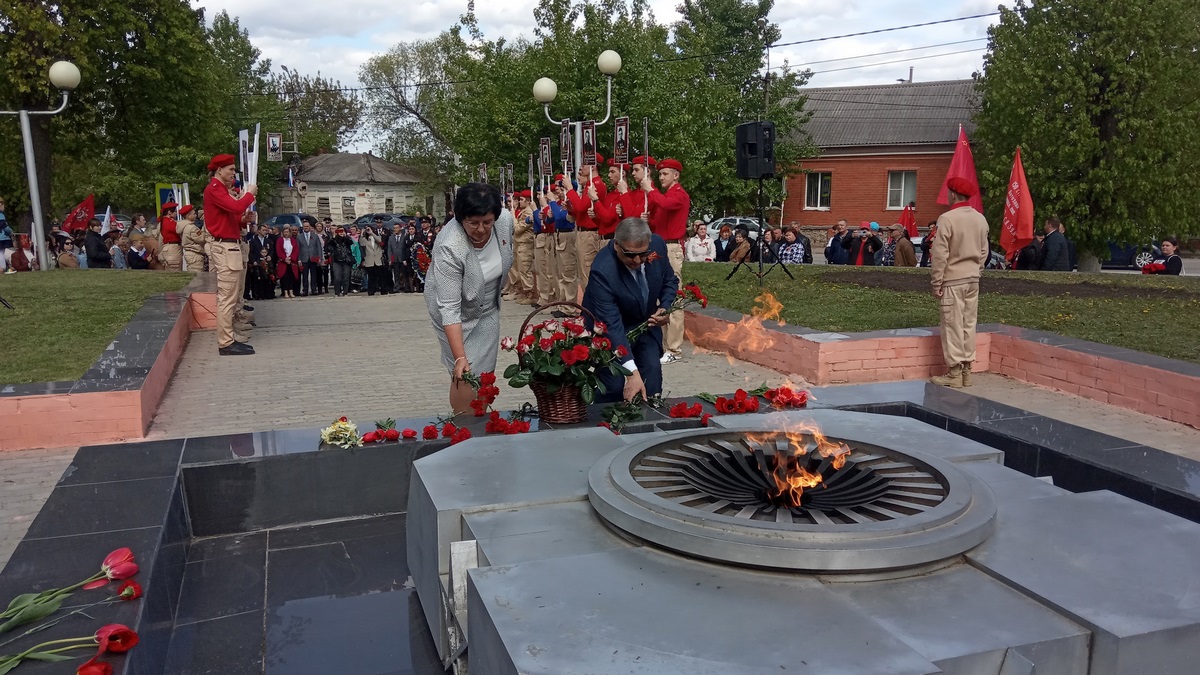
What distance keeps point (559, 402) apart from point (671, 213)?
566cm

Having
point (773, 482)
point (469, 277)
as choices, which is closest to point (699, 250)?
point (469, 277)

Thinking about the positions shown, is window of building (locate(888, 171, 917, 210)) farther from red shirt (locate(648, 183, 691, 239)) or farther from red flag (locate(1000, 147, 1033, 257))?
red shirt (locate(648, 183, 691, 239))

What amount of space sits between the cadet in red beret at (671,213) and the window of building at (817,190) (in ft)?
96.8

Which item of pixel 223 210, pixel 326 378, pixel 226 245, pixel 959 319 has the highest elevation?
pixel 223 210

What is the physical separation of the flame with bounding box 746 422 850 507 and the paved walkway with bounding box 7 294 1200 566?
391cm

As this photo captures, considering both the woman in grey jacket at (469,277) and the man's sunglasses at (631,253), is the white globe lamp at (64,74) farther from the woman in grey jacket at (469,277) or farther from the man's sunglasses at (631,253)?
the man's sunglasses at (631,253)

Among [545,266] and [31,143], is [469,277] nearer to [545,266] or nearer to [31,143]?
[545,266]

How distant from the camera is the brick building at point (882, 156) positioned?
35500 mm

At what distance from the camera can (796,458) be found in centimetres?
333

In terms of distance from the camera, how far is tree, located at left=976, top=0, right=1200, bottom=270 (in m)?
22.3

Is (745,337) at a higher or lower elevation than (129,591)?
lower

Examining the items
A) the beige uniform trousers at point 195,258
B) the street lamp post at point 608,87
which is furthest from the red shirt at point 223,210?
the street lamp post at point 608,87

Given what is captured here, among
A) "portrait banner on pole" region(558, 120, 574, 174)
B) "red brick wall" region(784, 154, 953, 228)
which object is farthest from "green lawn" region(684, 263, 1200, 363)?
"red brick wall" region(784, 154, 953, 228)

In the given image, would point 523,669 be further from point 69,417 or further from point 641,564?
point 69,417
